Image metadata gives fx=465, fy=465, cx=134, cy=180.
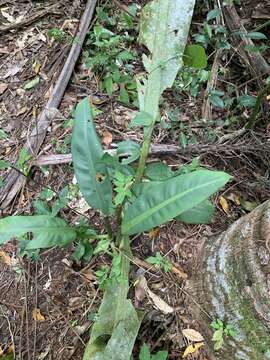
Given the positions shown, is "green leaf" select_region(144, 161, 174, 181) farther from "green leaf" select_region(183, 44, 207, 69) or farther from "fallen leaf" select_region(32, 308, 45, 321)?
"fallen leaf" select_region(32, 308, 45, 321)

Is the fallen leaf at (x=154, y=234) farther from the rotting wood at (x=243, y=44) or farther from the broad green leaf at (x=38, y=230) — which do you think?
the rotting wood at (x=243, y=44)

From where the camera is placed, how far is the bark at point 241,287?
143cm

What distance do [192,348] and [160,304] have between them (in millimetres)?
195

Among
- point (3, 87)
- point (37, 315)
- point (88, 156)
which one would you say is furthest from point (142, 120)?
point (3, 87)

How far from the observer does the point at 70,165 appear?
6.85ft

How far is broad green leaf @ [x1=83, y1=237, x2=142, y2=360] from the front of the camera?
4.83 feet

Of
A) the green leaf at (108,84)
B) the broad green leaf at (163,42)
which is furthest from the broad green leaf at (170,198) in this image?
the green leaf at (108,84)

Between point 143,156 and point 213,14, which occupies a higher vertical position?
point 213,14

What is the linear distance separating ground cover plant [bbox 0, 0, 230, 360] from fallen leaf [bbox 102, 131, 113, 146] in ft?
1.11

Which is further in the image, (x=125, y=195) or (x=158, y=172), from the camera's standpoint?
(x=158, y=172)

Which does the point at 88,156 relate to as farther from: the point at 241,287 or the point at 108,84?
the point at 108,84

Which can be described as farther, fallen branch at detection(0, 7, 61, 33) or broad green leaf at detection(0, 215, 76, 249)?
fallen branch at detection(0, 7, 61, 33)

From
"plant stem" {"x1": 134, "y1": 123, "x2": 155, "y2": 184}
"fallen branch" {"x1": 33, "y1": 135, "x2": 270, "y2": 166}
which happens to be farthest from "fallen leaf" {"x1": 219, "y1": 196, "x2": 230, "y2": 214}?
"plant stem" {"x1": 134, "y1": 123, "x2": 155, "y2": 184}

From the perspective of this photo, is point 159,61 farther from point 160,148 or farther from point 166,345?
point 166,345
